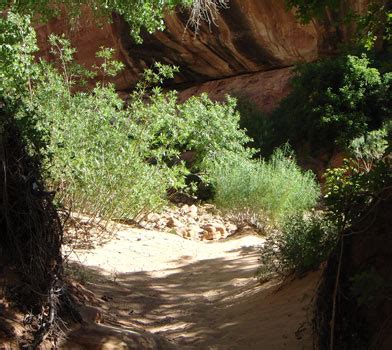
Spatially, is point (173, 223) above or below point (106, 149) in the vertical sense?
below

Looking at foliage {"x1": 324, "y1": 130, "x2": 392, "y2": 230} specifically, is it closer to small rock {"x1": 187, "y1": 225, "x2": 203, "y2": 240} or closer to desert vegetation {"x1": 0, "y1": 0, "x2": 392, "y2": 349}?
desert vegetation {"x1": 0, "y1": 0, "x2": 392, "y2": 349}

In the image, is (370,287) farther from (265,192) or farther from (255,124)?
(255,124)

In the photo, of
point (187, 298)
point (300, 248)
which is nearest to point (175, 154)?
point (187, 298)

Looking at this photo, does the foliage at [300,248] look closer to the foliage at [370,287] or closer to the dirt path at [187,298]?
the dirt path at [187,298]

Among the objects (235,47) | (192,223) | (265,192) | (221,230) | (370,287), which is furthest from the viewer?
(235,47)

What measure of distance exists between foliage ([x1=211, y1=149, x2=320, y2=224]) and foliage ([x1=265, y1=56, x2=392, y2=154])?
300cm

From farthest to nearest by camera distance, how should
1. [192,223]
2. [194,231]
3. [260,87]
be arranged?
[260,87] < [192,223] < [194,231]

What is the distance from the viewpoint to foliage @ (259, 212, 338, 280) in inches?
210

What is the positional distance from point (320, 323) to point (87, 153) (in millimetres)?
6762

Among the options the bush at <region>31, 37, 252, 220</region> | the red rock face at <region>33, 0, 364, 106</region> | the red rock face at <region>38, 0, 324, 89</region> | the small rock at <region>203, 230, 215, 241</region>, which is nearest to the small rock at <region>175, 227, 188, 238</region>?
the small rock at <region>203, 230, 215, 241</region>

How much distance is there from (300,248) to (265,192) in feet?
19.3

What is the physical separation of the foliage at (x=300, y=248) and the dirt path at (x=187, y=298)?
0.51ft

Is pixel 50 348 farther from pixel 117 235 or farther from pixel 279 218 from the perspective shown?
pixel 279 218

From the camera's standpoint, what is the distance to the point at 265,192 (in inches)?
462
